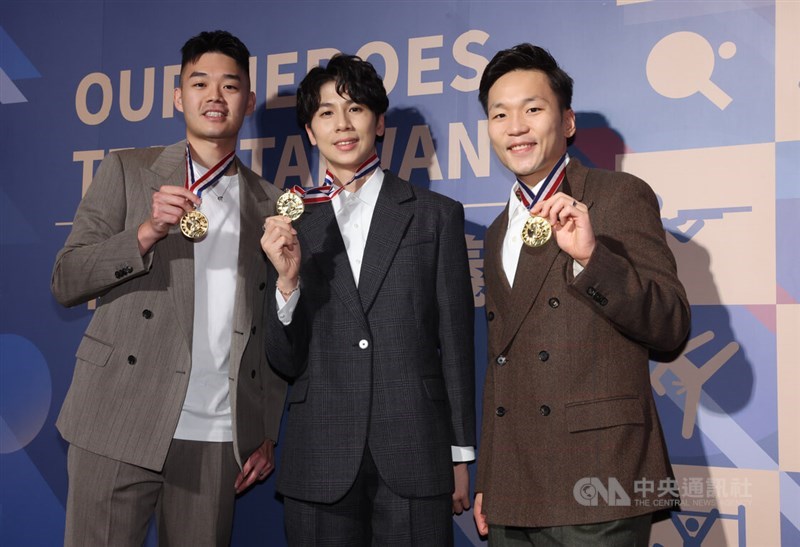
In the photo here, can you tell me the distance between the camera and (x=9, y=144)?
397cm

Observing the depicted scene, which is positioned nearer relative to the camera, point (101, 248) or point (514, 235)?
point (514, 235)

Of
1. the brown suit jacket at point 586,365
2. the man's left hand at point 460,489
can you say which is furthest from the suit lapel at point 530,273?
the man's left hand at point 460,489

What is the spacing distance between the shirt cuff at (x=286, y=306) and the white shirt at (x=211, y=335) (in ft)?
1.32

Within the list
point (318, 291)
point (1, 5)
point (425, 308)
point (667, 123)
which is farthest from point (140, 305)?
point (1, 5)

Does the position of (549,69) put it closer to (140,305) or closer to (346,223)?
(346,223)

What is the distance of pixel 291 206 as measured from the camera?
2514 mm

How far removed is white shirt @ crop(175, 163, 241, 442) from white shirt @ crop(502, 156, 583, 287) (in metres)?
0.97

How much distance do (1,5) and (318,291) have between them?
8.98 ft

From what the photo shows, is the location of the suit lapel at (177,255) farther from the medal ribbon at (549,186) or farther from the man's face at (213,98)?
the medal ribbon at (549,186)

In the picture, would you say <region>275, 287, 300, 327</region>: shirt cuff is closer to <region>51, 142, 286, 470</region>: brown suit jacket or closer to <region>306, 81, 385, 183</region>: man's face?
<region>51, 142, 286, 470</region>: brown suit jacket

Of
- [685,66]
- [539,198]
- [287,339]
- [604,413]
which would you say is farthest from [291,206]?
[685,66]

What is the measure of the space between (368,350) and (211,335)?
2.05 feet

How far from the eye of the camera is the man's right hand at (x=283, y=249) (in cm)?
233

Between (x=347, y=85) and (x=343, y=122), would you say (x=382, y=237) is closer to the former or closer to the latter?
(x=343, y=122)
